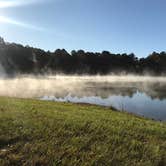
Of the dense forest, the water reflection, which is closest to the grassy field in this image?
the water reflection

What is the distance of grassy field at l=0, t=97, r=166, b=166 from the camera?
634 cm

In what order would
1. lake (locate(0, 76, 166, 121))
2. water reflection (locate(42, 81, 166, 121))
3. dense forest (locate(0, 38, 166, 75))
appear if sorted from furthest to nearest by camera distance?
dense forest (locate(0, 38, 166, 75)) → lake (locate(0, 76, 166, 121)) → water reflection (locate(42, 81, 166, 121))

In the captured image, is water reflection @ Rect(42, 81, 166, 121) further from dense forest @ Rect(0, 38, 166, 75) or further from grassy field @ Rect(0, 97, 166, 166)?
dense forest @ Rect(0, 38, 166, 75)

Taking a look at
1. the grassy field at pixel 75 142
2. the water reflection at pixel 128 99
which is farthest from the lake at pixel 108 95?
the grassy field at pixel 75 142

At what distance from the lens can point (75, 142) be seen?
23.9 feet

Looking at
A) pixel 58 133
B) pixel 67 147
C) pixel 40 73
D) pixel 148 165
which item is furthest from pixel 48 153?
pixel 40 73

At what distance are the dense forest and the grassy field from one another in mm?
64956

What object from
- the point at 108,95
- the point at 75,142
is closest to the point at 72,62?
the point at 108,95

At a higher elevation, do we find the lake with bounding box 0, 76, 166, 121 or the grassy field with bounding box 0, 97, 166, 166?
the grassy field with bounding box 0, 97, 166, 166

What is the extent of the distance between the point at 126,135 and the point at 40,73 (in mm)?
75252

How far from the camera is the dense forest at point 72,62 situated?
7731 cm

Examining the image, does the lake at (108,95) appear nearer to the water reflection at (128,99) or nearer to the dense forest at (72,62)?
the water reflection at (128,99)

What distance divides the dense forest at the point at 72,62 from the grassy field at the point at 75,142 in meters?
65.0

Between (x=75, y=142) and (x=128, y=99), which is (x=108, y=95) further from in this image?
(x=75, y=142)
